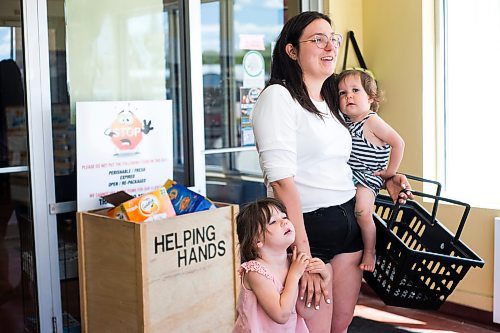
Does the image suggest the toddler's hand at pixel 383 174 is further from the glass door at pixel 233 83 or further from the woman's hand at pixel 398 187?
the glass door at pixel 233 83

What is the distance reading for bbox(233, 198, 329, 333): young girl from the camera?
77.3 inches

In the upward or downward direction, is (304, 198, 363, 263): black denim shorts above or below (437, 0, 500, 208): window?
below

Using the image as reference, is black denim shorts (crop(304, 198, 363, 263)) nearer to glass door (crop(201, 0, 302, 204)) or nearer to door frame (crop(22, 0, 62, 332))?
door frame (crop(22, 0, 62, 332))

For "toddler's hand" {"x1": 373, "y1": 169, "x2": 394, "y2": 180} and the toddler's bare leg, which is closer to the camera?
the toddler's bare leg

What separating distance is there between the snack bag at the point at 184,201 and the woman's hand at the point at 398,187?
113 cm

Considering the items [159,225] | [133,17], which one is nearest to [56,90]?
[133,17]

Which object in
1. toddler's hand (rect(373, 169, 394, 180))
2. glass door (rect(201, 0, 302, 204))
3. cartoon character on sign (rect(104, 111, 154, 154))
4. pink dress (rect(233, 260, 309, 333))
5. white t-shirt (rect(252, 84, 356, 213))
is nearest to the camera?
white t-shirt (rect(252, 84, 356, 213))

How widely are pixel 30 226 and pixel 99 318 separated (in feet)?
1.76

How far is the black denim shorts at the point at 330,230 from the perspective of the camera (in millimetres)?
2004

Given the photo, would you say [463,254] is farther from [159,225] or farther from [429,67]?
[429,67]

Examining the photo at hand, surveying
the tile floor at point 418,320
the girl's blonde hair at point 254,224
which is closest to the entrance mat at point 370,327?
the tile floor at point 418,320

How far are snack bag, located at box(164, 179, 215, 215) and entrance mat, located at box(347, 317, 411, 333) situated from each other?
1250 millimetres

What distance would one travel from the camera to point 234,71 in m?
3.93

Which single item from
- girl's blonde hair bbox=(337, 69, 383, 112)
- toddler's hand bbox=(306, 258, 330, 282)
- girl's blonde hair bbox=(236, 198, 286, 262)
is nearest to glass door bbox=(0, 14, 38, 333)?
girl's blonde hair bbox=(236, 198, 286, 262)
